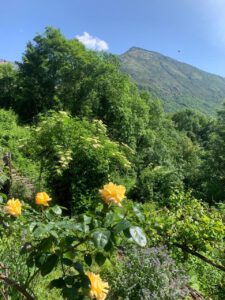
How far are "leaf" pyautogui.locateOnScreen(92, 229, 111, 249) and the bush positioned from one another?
212 cm

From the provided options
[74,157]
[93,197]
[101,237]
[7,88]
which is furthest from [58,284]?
[7,88]

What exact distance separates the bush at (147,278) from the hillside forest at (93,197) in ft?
0.04

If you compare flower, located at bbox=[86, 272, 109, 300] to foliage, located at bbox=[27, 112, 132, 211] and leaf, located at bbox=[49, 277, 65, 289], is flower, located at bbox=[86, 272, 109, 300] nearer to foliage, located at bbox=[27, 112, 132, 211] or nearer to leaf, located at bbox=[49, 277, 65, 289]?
leaf, located at bbox=[49, 277, 65, 289]

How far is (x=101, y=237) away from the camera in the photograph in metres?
1.12

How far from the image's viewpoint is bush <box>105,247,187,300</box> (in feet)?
10.5

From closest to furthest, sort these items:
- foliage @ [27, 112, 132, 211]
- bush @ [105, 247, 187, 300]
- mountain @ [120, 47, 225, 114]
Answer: bush @ [105, 247, 187, 300]
foliage @ [27, 112, 132, 211]
mountain @ [120, 47, 225, 114]

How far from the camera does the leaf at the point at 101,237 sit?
110 centimetres

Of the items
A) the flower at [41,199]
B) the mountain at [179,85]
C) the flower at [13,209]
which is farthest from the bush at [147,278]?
the mountain at [179,85]

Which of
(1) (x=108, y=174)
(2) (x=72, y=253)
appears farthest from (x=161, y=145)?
(2) (x=72, y=253)

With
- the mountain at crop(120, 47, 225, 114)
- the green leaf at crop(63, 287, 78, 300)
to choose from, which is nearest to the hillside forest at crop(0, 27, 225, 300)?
the green leaf at crop(63, 287, 78, 300)

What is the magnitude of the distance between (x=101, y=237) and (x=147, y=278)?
242cm

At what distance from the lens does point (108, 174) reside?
7.67m

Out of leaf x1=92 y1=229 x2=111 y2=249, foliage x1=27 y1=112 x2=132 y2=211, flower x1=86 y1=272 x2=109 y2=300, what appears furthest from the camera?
foliage x1=27 y1=112 x2=132 y2=211

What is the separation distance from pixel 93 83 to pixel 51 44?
4433 mm
